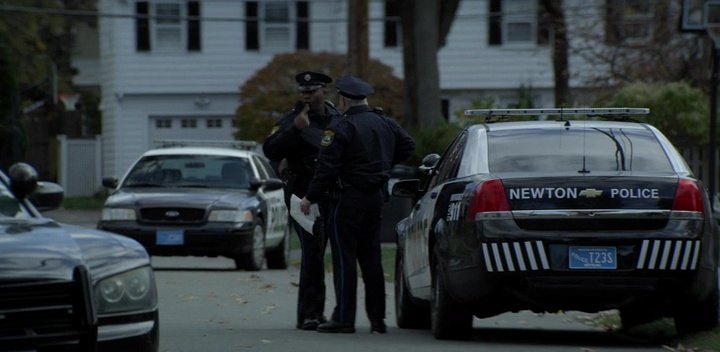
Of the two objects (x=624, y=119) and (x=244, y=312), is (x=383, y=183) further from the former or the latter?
(x=244, y=312)

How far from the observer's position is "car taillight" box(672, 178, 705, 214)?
10867 millimetres

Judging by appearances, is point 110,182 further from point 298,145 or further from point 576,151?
point 576,151

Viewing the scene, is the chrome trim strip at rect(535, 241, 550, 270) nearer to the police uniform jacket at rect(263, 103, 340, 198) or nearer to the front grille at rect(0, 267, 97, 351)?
the police uniform jacket at rect(263, 103, 340, 198)

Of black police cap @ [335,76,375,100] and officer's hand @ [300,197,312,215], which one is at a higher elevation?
black police cap @ [335,76,375,100]

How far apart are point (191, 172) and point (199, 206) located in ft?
3.50

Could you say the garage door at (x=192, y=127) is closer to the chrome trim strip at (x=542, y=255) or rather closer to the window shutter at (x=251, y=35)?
the window shutter at (x=251, y=35)

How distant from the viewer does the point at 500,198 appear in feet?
35.4

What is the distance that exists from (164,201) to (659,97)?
11.3 metres

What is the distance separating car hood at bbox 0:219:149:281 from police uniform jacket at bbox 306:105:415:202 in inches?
163

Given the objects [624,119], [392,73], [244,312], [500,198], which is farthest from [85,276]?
[392,73]

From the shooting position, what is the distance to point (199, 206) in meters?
20.7

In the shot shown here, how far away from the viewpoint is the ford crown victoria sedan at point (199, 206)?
20.6 metres

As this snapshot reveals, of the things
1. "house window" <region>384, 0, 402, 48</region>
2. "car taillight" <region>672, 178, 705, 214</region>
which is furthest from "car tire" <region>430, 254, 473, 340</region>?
"house window" <region>384, 0, 402, 48</region>

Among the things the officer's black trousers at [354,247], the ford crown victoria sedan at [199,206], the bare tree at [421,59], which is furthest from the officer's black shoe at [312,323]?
the bare tree at [421,59]
